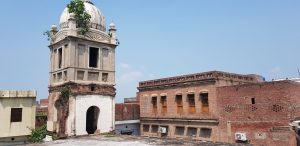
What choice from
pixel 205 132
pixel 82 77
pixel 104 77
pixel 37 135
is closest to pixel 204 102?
pixel 205 132

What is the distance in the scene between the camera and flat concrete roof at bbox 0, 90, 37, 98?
18.4 m

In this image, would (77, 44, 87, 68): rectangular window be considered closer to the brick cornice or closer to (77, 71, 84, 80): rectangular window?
(77, 71, 84, 80): rectangular window

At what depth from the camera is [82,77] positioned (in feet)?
63.6

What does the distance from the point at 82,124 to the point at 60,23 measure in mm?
7868

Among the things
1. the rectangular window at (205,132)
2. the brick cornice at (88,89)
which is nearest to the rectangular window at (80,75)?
the brick cornice at (88,89)

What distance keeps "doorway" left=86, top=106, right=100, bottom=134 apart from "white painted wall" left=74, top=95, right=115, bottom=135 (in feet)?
1.24

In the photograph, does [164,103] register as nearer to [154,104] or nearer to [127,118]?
[154,104]

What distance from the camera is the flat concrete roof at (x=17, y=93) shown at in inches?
726

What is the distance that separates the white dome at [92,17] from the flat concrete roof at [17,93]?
5235mm

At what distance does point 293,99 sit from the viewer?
1912cm

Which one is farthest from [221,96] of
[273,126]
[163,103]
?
[163,103]

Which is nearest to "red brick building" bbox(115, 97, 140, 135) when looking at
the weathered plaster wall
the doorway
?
the doorway

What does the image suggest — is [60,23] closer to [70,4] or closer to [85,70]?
[70,4]

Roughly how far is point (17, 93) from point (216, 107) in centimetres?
1531
